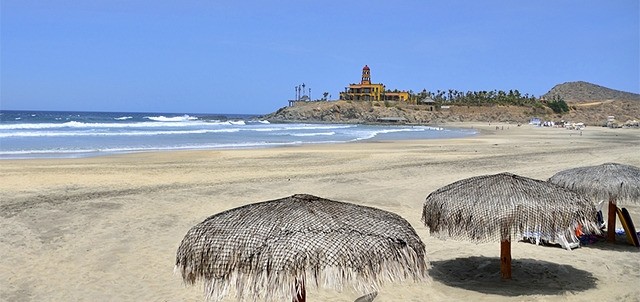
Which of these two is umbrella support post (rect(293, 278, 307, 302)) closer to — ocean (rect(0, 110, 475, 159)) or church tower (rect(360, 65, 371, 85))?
ocean (rect(0, 110, 475, 159))

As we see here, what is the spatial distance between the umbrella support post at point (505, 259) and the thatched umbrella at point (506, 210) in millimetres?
600

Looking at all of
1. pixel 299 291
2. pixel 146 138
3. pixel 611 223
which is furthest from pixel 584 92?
pixel 299 291

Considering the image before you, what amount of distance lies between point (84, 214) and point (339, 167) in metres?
10.1

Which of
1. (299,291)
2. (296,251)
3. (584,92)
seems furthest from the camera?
(584,92)

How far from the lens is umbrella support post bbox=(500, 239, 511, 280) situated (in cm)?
690

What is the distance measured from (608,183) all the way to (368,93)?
9391 cm

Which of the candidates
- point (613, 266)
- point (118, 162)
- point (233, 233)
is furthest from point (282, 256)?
point (118, 162)

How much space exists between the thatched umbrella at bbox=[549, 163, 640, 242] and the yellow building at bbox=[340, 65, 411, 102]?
9274 cm

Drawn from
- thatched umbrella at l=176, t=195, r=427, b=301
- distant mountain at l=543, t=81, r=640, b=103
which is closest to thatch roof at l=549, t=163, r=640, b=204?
thatched umbrella at l=176, t=195, r=427, b=301

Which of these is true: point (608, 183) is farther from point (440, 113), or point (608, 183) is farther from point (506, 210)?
point (440, 113)

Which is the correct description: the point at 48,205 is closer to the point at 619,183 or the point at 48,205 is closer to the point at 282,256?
the point at 282,256

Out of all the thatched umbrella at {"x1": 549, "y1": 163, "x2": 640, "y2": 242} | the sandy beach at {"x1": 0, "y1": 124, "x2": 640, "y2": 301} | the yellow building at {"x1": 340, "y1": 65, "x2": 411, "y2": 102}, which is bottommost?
the sandy beach at {"x1": 0, "y1": 124, "x2": 640, "y2": 301}

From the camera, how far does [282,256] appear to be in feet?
12.9

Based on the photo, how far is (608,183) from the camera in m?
8.05
